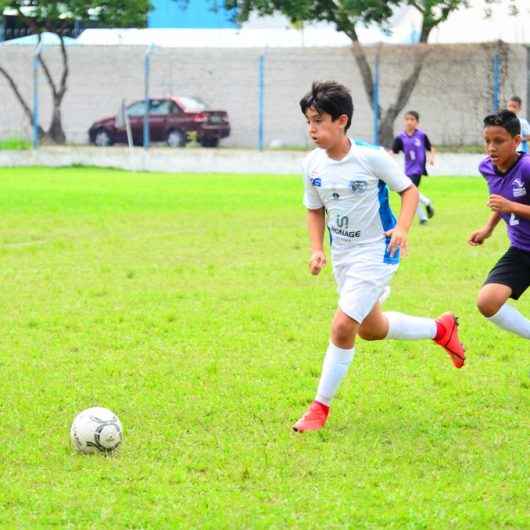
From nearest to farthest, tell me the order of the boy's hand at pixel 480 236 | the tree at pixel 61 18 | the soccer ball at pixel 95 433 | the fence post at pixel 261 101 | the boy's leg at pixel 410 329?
the soccer ball at pixel 95 433, the boy's leg at pixel 410 329, the boy's hand at pixel 480 236, the fence post at pixel 261 101, the tree at pixel 61 18

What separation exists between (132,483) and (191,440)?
758 millimetres

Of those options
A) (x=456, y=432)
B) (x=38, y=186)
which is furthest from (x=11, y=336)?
(x=38, y=186)

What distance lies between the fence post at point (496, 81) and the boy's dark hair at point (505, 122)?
22419mm

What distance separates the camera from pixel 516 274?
7.03m

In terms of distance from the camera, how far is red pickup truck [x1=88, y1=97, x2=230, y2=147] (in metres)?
31.7

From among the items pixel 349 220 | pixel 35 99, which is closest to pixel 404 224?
pixel 349 220

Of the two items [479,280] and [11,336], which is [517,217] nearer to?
[11,336]

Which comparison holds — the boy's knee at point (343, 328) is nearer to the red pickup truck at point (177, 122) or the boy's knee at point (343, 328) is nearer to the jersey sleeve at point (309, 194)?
the jersey sleeve at point (309, 194)

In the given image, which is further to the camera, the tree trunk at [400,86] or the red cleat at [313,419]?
the tree trunk at [400,86]

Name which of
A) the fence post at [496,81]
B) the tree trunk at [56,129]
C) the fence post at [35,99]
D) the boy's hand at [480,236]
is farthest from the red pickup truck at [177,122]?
the boy's hand at [480,236]

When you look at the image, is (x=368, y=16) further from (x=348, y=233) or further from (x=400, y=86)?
(x=348, y=233)

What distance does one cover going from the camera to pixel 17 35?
124 feet

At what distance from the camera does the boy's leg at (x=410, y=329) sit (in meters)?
6.47

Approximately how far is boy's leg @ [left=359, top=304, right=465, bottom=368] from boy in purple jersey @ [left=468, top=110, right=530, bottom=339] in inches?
9.8
